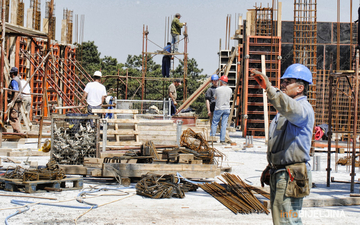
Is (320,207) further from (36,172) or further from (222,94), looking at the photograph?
(222,94)

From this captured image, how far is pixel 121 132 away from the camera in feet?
Answer: 32.9

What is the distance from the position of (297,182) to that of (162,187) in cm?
333

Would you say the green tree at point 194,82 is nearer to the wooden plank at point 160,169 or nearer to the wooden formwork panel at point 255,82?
the wooden formwork panel at point 255,82

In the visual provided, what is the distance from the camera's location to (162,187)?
6.84 m

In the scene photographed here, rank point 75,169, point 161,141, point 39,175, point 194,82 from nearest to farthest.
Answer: point 39,175 < point 75,169 < point 161,141 < point 194,82

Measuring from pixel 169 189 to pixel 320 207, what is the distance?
209 cm

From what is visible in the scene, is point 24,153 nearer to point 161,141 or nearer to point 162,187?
point 161,141

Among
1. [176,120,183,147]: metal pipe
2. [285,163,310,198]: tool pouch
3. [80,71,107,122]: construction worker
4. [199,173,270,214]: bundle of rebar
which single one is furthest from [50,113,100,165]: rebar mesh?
[285,163,310,198]: tool pouch

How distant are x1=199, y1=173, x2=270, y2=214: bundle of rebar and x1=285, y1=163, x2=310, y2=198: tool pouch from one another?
2.18 metres

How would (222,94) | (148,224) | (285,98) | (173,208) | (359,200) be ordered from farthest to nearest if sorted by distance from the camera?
1. (222,94)
2. (359,200)
3. (173,208)
4. (148,224)
5. (285,98)

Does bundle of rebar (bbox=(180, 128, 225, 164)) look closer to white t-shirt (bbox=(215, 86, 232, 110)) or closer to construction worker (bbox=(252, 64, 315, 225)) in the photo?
white t-shirt (bbox=(215, 86, 232, 110))

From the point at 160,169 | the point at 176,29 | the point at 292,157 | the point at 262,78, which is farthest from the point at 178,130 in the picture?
the point at 176,29

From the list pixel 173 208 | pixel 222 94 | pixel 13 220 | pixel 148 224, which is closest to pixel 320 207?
pixel 173 208

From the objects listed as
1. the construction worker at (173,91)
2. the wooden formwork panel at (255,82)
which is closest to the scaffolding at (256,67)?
the wooden formwork panel at (255,82)
